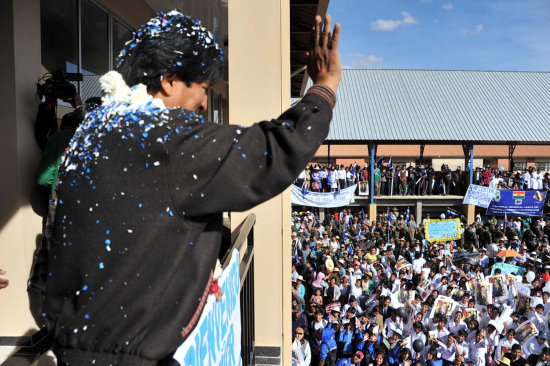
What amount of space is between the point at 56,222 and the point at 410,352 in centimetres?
793

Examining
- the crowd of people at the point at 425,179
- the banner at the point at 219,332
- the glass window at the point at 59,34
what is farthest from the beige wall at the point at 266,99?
the crowd of people at the point at 425,179

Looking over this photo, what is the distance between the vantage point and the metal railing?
7.64 ft

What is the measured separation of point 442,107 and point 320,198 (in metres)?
15.0

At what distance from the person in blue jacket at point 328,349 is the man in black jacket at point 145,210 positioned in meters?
7.16

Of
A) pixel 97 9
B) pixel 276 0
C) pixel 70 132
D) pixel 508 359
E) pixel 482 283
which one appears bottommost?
pixel 508 359

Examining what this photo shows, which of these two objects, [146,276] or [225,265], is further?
[225,265]

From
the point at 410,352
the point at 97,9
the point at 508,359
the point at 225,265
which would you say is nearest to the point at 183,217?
the point at 225,265

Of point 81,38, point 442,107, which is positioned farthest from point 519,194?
point 81,38

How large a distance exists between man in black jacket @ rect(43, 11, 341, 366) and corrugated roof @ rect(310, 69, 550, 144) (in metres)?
26.1

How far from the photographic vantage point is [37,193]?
11.4ft

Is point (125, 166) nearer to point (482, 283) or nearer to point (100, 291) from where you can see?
point (100, 291)

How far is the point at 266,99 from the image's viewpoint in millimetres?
3113

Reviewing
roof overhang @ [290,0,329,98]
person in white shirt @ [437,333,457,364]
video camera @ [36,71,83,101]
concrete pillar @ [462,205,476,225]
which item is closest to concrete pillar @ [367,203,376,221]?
concrete pillar @ [462,205,476,225]

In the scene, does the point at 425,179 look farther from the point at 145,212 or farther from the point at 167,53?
the point at 145,212
